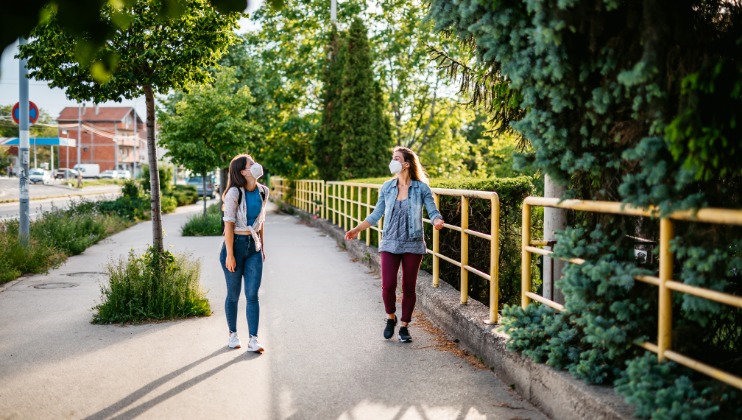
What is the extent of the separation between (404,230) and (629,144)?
3113 millimetres

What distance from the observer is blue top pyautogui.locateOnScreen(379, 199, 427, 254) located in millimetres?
6941

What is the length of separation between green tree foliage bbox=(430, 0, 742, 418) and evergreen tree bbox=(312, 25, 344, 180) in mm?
23791

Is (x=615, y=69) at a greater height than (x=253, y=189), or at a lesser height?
greater

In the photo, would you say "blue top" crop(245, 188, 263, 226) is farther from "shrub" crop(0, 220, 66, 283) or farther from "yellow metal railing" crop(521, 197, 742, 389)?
"shrub" crop(0, 220, 66, 283)

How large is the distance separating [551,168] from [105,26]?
2.79m

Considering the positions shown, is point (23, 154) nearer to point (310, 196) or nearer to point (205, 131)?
point (205, 131)

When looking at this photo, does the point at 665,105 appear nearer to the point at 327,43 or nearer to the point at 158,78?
the point at 158,78

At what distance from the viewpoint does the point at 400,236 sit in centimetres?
695

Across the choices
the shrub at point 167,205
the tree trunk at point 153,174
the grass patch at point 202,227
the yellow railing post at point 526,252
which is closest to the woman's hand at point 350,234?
the yellow railing post at point 526,252

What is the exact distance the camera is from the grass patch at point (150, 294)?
7.86 metres

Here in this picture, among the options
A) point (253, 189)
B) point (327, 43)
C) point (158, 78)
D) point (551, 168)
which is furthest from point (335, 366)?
point (327, 43)

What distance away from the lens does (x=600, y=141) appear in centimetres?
429

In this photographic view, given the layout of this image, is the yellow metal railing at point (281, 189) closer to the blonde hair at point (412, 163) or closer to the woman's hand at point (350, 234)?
the woman's hand at point (350, 234)

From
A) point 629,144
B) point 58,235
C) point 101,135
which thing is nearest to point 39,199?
point 58,235
